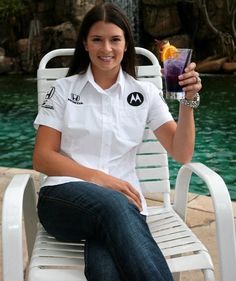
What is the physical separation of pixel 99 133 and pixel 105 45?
1.12 feet

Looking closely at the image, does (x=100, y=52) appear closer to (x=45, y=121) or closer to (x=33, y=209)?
(x=45, y=121)

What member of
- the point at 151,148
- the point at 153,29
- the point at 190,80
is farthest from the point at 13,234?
the point at 153,29

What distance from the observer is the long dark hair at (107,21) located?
6.57ft

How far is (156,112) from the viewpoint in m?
2.12

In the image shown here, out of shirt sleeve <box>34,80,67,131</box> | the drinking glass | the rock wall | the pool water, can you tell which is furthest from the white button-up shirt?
the rock wall

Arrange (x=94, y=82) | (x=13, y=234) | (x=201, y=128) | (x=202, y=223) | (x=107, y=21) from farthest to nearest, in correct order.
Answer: (x=201, y=128) → (x=202, y=223) → (x=94, y=82) → (x=107, y=21) → (x=13, y=234)

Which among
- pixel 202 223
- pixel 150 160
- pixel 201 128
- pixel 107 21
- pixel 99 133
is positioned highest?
pixel 107 21

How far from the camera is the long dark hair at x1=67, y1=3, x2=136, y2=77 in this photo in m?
2.00

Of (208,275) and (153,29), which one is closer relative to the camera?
(208,275)

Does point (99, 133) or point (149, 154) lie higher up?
point (99, 133)

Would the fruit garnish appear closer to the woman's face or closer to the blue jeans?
the woman's face

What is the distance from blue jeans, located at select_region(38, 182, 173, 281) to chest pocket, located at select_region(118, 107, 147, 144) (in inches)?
14.4

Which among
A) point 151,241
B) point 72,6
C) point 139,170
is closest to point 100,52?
point 139,170

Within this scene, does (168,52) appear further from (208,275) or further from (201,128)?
(201,128)
